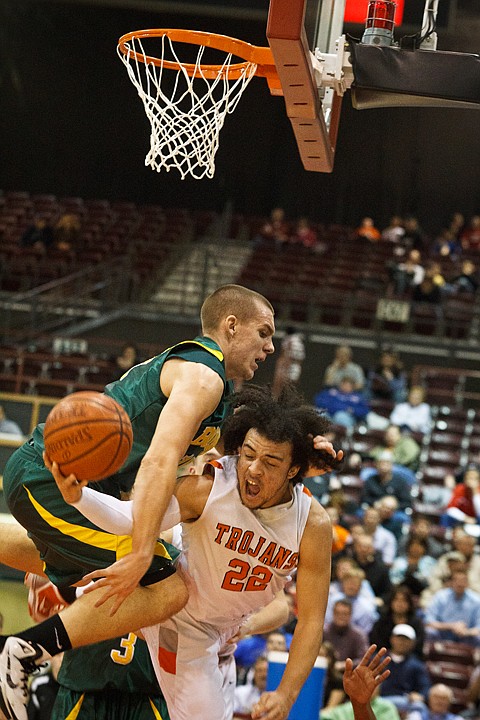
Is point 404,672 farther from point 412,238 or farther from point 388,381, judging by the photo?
point 412,238

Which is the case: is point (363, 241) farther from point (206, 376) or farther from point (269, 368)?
point (206, 376)

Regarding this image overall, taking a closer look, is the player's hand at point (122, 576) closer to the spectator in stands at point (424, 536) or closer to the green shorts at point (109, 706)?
the green shorts at point (109, 706)

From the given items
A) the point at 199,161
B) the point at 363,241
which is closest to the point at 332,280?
the point at 363,241

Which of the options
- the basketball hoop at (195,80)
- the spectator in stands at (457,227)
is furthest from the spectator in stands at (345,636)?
the spectator in stands at (457,227)

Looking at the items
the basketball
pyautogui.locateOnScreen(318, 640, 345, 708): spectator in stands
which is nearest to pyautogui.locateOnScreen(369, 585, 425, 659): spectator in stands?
pyautogui.locateOnScreen(318, 640, 345, 708): spectator in stands

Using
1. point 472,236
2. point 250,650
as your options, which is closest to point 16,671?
point 250,650

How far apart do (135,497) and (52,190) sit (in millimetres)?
20123

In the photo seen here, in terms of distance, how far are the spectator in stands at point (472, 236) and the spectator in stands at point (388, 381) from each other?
5.22m

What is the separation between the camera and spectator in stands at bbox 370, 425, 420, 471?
12.1 meters

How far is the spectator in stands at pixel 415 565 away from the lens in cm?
954

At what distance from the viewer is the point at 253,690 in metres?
7.48

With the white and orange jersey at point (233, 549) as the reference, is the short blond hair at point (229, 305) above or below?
above

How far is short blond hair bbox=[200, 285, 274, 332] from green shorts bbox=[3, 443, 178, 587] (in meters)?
0.84

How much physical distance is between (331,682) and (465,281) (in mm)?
10073
